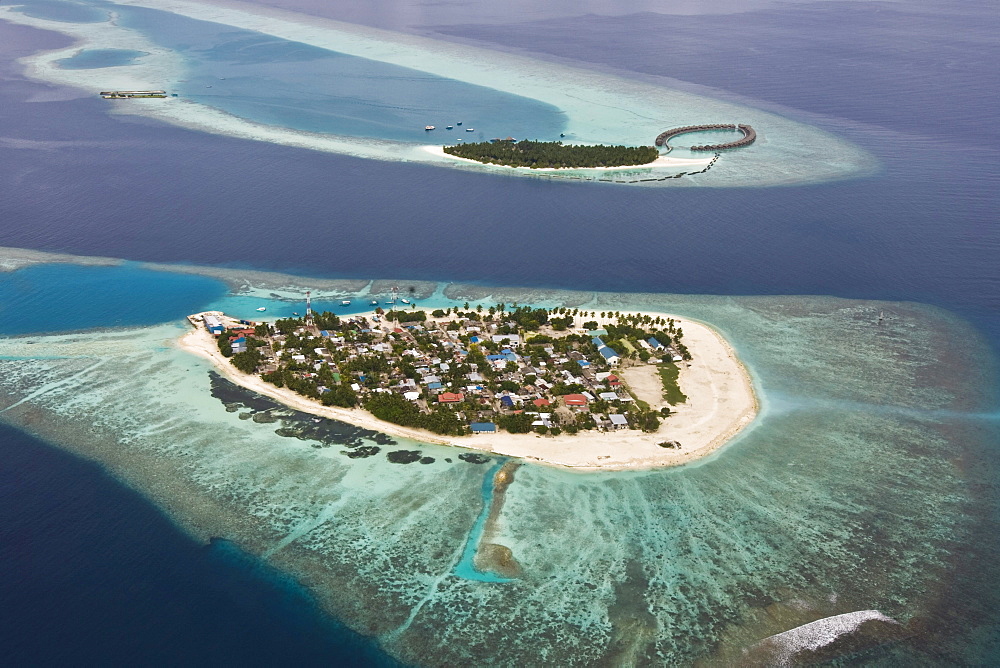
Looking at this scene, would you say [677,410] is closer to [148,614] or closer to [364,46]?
[148,614]

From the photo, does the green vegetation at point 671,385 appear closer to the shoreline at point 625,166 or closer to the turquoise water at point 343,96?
the shoreline at point 625,166

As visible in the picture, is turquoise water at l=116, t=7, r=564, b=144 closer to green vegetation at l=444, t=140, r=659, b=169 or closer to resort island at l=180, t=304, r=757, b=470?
green vegetation at l=444, t=140, r=659, b=169

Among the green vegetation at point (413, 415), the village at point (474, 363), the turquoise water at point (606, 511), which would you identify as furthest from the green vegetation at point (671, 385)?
the green vegetation at point (413, 415)

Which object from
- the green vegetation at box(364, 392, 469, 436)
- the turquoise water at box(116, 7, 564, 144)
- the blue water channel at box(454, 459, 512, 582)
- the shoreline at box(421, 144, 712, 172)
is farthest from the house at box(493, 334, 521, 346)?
the turquoise water at box(116, 7, 564, 144)

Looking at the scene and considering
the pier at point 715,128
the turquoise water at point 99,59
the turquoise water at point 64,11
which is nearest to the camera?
the pier at point 715,128

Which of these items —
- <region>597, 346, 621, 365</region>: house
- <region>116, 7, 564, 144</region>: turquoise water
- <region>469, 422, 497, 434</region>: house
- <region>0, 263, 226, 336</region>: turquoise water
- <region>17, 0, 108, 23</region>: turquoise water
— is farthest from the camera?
<region>17, 0, 108, 23</region>: turquoise water

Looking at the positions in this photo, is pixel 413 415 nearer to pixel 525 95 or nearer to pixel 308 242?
pixel 308 242
